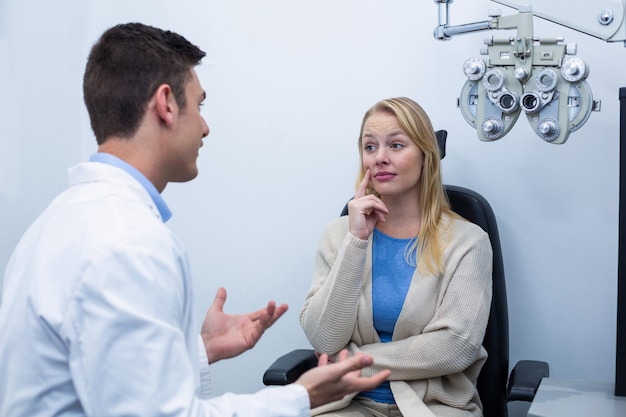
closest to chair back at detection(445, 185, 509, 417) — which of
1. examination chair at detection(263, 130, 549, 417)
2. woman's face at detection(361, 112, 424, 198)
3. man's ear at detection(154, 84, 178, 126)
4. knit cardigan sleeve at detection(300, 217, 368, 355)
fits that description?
examination chair at detection(263, 130, 549, 417)

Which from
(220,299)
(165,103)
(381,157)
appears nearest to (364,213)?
(381,157)

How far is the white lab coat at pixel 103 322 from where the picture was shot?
1.05m

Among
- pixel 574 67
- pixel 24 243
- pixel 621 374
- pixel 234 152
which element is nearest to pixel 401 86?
pixel 234 152

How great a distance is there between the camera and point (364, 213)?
1.99 metres

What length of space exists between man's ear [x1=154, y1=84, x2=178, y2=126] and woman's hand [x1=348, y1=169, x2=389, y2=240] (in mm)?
752

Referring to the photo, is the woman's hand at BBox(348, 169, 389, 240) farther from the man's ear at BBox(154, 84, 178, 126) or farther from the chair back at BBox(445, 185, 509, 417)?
the man's ear at BBox(154, 84, 178, 126)

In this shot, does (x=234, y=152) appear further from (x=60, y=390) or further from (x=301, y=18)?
(x=60, y=390)

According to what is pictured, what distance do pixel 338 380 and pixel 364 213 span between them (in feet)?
2.65

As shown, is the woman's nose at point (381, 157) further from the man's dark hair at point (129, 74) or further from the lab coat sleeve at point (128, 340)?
the lab coat sleeve at point (128, 340)

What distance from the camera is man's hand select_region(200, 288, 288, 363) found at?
59.1 inches

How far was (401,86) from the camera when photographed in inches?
93.8

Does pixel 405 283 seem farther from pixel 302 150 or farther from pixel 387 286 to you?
pixel 302 150

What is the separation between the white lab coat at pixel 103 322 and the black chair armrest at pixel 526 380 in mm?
761

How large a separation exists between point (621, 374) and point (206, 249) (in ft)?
4.46
